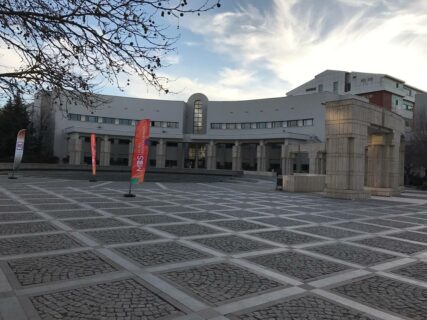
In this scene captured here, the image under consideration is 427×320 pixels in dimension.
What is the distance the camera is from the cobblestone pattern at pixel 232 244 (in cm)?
787

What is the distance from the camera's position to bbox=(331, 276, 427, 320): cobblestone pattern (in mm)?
4848

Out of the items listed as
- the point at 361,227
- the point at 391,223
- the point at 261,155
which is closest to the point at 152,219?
the point at 361,227

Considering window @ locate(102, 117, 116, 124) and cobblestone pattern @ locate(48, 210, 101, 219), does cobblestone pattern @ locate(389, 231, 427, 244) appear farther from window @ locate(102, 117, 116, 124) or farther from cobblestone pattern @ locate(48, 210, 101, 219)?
window @ locate(102, 117, 116, 124)

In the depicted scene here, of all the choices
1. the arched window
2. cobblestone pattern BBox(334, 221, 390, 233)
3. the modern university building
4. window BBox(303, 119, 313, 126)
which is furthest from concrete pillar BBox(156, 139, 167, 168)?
cobblestone pattern BBox(334, 221, 390, 233)

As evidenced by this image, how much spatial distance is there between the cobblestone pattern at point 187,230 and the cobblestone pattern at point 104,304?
13.8ft

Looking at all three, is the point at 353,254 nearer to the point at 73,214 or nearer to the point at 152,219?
the point at 152,219

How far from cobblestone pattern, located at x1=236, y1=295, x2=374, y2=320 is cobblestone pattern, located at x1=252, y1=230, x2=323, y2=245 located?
3.90m

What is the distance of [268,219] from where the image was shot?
41.2 feet

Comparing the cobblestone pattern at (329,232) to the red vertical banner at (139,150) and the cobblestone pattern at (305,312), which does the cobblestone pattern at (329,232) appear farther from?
the red vertical banner at (139,150)

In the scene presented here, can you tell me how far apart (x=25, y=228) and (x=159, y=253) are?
4.09 metres

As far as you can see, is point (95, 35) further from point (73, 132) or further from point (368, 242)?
point (73, 132)

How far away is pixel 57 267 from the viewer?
5996 millimetres

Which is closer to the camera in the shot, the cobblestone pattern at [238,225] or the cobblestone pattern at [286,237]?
the cobblestone pattern at [286,237]

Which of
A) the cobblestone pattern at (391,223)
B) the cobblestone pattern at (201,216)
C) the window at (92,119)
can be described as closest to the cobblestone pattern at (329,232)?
the cobblestone pattern at (391,223)
